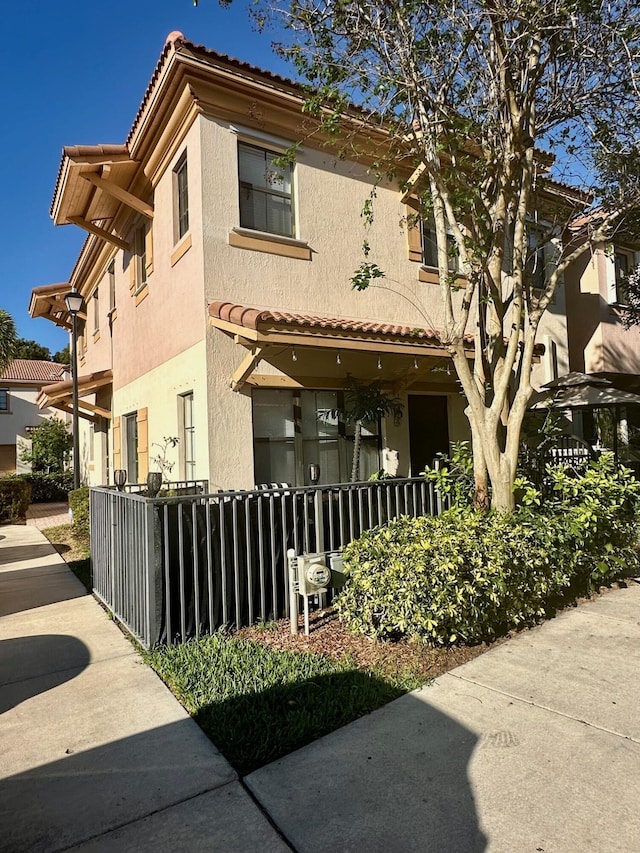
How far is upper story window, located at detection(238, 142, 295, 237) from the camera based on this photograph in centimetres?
775

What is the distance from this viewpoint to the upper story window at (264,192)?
775 centimetres

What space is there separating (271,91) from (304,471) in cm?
555

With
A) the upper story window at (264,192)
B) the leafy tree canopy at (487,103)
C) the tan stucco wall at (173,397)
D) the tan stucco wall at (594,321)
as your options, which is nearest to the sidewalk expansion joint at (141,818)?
the leafy tree canopy at (487,103)

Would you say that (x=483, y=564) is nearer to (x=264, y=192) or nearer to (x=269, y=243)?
(x=269, y=243)

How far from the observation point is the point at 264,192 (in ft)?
26.1

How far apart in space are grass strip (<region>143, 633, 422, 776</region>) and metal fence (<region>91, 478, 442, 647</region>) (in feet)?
1.34

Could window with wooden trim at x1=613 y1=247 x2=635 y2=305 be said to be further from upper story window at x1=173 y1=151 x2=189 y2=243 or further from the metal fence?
the metal fence

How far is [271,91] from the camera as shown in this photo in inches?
299

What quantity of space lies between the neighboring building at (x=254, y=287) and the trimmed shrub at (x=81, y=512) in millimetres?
1141

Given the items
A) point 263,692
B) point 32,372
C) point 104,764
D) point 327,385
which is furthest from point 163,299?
point 32,372

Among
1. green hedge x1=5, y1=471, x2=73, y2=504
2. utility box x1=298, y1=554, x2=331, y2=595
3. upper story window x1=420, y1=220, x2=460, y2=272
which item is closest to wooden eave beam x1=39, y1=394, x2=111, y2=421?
green hedge x1=5, y1=471, x2=73, y2=504

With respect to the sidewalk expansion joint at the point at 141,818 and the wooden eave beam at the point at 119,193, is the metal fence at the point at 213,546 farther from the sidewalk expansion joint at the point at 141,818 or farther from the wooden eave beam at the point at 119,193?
the wooden eave beam at the point at 119,193

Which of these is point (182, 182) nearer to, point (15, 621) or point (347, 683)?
point (15, 621)

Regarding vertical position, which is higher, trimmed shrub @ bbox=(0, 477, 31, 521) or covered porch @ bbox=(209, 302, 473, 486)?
covered porch @ bbox=(209, 302, 473, 486)
